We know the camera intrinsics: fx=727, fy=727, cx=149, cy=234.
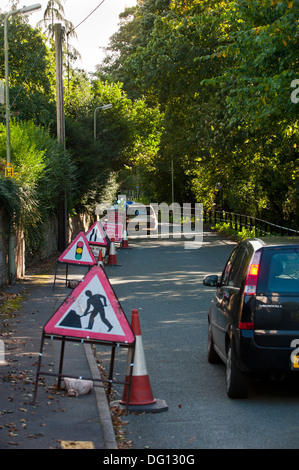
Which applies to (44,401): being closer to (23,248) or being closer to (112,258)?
(23,248)

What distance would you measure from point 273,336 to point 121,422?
1657 mm

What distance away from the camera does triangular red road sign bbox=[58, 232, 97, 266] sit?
1595 centimetres

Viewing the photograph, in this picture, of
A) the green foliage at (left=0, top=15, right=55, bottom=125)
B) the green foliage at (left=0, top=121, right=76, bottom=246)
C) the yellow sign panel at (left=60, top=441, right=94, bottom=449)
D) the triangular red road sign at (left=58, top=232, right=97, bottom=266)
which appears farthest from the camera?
the green foliage at (left=0, top=15, right=55, bottom=125)

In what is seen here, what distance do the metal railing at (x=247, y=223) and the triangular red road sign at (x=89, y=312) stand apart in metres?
14.6

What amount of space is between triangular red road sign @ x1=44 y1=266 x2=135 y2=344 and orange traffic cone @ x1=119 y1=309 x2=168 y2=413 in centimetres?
34

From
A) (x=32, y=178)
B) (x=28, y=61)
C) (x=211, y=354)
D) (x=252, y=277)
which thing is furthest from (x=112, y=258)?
(x=28, y=61)

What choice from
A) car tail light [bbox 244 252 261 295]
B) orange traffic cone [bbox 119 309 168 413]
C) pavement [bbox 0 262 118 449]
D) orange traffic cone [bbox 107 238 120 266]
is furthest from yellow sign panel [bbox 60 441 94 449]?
orange traffic cone [bbox 107 238 120 266]

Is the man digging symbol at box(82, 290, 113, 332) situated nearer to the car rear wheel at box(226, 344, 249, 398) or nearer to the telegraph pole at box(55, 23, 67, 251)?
the car rear wheel at box(226, 344, 249, 398)

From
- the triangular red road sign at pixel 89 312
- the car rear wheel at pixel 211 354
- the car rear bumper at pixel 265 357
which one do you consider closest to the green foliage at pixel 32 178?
the car rear wheel at pixel 211 354

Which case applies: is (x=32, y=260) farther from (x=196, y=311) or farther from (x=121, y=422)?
(x=121, y=422)

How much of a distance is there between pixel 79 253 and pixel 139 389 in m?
9.04

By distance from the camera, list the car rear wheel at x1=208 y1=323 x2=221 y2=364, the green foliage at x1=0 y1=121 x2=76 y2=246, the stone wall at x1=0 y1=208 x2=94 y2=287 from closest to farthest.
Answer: the car rear wheel at x1=208 y1=323 x2=221 y2=364
the stone wall at x1=0 y1=208 x2=94 y2=287
the green foliage at x1=0 y1=121 x2=76 y2=246
